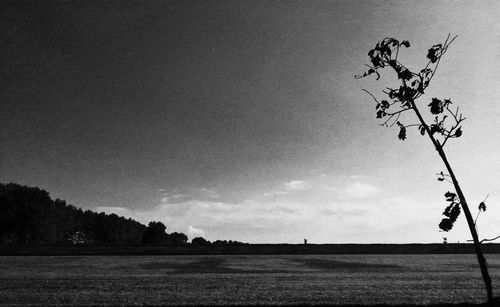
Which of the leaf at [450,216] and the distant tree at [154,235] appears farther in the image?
the distant tree at [154,235]

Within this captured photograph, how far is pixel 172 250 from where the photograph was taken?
66625 mm

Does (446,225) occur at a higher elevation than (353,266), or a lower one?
higher

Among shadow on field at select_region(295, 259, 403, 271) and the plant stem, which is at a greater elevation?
the plant stem

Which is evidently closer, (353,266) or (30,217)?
(353,266)

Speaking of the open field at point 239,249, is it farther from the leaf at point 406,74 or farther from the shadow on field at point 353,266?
the leaf at point 406,74

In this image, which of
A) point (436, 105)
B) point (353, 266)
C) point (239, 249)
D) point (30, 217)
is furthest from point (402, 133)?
point (30, 217)

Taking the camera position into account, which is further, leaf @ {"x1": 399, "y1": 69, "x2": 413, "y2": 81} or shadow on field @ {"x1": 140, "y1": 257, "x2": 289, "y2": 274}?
shadow on field @ {"x1": 140, "y1": 257, "x2": 289, "y2": 274}

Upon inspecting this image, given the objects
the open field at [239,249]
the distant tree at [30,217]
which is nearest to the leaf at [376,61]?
the open field at [239,249]

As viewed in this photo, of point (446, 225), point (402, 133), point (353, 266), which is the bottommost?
point (353, 266)

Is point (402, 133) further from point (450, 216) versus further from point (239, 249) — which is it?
point (239, 249)

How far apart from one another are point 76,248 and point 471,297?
206 feet

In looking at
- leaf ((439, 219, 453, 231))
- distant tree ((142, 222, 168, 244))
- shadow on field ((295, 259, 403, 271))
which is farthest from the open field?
distant tree ((142, 222, 168, 244))

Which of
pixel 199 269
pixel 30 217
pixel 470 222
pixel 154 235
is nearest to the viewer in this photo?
pixel 470 222

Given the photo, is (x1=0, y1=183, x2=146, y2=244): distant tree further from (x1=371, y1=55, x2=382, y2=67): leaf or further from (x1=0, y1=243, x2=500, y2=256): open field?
(x1=371, y1=55, x2=382, y2=67): leaf
